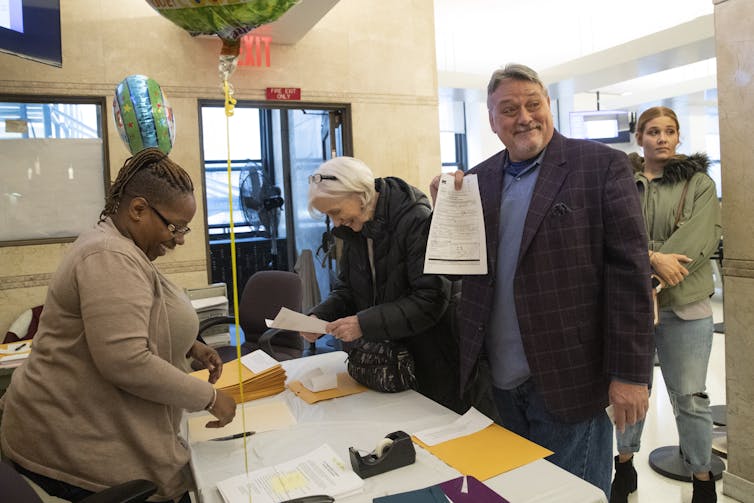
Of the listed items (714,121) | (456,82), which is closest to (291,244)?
(456,82)

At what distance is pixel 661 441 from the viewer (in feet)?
10.4

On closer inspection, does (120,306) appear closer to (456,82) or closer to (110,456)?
(110,456)

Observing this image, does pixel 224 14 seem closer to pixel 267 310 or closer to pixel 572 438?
pixel 572 438

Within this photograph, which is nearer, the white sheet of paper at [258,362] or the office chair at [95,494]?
the office chair at [95,494]

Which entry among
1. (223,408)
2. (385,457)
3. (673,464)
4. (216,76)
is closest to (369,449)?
(385,457)

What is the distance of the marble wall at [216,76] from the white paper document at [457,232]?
2.96 meters

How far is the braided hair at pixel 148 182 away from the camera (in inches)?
53.2

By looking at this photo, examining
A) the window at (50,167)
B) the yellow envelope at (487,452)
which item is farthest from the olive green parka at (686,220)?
the window at (50,167)

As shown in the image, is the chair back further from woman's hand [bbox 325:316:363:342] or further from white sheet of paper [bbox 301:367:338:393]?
woman's hand [bbox 325:316:363:342]

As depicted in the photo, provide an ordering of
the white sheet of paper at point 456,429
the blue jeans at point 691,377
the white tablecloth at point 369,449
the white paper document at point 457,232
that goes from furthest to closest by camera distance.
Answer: the blue jeans at point 691,377 < the white paper document at point 457,232 < the white sheet of paper at point 456,429 < the white tablecloth at point 369,449

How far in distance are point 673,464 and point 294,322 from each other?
2238 mm

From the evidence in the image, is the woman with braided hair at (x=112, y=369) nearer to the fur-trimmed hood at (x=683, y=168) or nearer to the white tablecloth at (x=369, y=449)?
the white tablecloth at (x=369, y=449)

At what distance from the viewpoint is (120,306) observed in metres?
1.22

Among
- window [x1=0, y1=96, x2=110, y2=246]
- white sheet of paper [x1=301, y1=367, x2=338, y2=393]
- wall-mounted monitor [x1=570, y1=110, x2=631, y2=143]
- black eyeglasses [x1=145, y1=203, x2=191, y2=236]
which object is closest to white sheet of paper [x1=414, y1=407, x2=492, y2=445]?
white sheet of paper [x1=301, y1=367, x2=338, y2=393]
